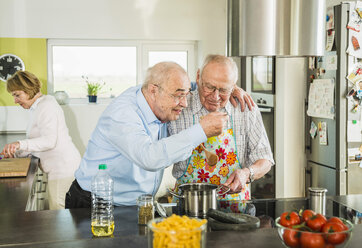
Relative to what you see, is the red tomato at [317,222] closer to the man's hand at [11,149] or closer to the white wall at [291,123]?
the man's hand at [11,149]

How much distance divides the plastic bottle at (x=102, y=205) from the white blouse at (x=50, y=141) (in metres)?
1.79

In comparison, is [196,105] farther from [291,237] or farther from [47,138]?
Answer: [47,138]

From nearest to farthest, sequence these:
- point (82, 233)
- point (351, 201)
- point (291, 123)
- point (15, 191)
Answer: point (82, 233) < point (351, 201) < point (15, 191) < point (291, 123)

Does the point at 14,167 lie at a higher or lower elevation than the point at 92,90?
lower

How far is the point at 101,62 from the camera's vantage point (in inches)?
223

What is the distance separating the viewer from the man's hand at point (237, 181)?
2.28 metres

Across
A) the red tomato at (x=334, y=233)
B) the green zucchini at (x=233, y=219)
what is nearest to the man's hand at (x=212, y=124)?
the green zucchini at (x=233, y=219)

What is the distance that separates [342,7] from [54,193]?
9.57ft

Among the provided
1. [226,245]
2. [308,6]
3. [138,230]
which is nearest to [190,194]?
[138,230]

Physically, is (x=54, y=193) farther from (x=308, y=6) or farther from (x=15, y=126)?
(x=308, y=6)

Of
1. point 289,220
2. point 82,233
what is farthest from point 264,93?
point 289,220

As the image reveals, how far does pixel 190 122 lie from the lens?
255 centimetres

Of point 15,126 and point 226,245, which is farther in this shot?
point 15,126

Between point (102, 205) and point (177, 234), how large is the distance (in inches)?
32.8
